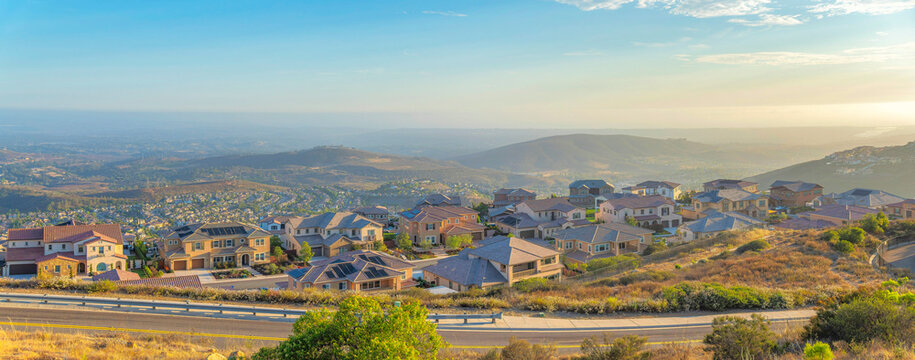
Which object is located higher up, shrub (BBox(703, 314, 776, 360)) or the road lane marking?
shrub (BBox(703, 314, 776, 360))

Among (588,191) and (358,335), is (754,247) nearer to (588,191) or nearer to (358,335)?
(358,335)

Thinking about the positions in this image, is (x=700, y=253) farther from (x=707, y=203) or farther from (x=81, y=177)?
(x=81, y=177)

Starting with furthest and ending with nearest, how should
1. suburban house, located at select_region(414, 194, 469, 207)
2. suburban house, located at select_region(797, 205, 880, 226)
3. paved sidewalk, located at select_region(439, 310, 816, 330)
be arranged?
1. suburban house, located at select_region(414, 194, 469, 207)
2. suburban house, located at select_region(797, 205, 880, 226)
3. paved sidewalk, located at select_region(439, 310, 816, 330)

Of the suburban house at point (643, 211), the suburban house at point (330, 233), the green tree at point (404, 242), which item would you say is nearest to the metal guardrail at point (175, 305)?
the suburban house at point (330, 233)

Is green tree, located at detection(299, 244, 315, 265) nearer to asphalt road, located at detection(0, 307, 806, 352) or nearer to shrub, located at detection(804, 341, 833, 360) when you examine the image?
asphalt road, located at detection(0, 307, 806, 352)

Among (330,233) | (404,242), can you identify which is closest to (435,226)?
(404,242)

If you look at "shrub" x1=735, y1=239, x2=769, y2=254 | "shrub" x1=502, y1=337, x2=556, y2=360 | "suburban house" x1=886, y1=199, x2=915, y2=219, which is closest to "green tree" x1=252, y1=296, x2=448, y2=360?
"shrub" x1=502, y1=337, x2=556, y2=360
